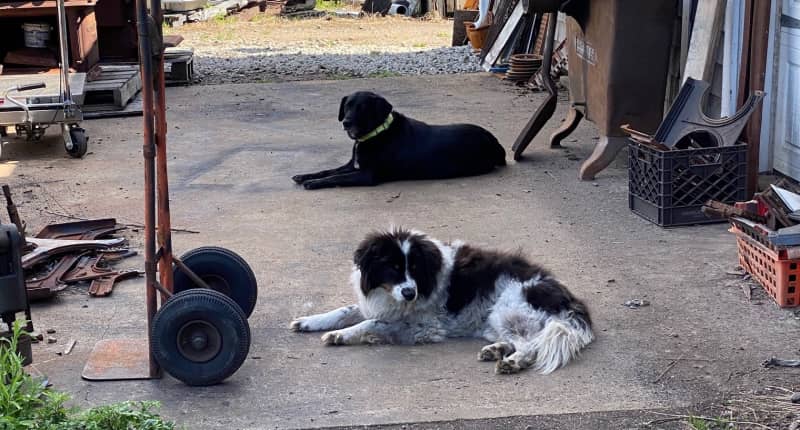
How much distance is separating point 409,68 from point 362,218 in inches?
272

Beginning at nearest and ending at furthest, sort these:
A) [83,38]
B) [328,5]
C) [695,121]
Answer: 1. [695,121]
2. [83,38]
3. [328,5]

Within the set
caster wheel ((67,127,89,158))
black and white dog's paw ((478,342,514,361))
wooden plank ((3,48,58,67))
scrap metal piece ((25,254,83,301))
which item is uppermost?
wooden plank ((3,48,58,67))

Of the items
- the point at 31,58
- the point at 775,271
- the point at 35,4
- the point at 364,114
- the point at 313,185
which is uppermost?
the point at 35,4

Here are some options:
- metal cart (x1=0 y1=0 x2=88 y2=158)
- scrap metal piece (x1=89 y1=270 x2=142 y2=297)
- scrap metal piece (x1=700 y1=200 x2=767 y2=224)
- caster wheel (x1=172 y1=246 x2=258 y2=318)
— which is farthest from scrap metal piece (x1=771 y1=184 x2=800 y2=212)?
metal cart (x1=0 y1=0 x2=88 y2=158)

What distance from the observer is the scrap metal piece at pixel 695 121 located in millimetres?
6059

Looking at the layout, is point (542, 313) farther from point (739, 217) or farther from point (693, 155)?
point (693, 155)

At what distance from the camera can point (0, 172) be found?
8164mm

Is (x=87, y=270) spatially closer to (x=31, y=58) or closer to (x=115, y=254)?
(x=115, y=254)

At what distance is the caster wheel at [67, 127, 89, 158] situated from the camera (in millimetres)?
8438

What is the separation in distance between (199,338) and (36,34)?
306 inches

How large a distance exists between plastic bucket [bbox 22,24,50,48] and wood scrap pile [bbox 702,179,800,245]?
794 cm

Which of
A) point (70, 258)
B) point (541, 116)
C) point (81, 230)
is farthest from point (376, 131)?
point (70, 258)

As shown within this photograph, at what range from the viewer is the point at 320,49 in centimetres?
1554

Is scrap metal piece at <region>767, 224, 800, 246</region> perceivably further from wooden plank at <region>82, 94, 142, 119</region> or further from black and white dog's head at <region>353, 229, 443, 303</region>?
wooden plank at <region>82, 94, 142, 119</region>
